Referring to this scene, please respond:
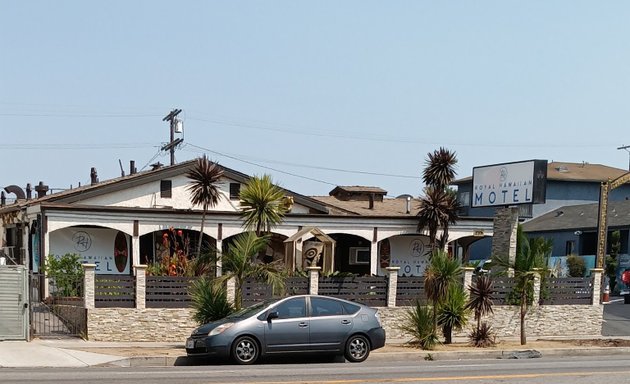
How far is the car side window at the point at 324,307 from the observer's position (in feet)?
57.5

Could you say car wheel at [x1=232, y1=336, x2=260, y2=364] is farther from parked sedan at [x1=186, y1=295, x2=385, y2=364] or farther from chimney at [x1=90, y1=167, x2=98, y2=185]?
chimney at [x1=90, y1=167, x2=98, y2=185]

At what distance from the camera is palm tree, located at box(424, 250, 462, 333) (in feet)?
69.8

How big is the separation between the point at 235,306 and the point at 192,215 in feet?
35.1

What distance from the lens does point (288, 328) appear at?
671 inches

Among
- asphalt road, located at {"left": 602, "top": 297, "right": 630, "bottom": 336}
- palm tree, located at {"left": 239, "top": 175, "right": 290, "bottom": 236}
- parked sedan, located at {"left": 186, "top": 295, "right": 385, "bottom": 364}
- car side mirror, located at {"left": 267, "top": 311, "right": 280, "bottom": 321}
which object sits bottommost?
asphalt road, located at {"left": 602, "top": 297, "right": 630, "bottom": 336}

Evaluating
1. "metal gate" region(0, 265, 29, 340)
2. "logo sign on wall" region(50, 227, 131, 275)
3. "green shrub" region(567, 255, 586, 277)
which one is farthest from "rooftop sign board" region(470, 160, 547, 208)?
"metal gate" region(0, 265, 29, 340)

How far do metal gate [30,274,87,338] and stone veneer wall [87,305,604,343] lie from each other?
0.63 metres

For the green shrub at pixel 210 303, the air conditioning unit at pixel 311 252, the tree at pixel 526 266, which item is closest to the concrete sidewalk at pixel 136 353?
the green shrub at pixel 210 303

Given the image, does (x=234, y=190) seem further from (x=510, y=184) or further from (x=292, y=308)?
(x=292, y=308)

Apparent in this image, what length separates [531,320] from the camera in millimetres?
25672

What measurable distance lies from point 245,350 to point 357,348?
8.44 ft

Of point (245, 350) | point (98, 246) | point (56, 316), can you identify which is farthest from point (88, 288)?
point (98, 246)

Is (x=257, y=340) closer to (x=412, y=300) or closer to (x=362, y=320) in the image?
(x=362, y=320)

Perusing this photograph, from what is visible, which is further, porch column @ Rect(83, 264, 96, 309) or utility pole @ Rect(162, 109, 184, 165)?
utility pole @ Rect(162, 109, 184, 165)
